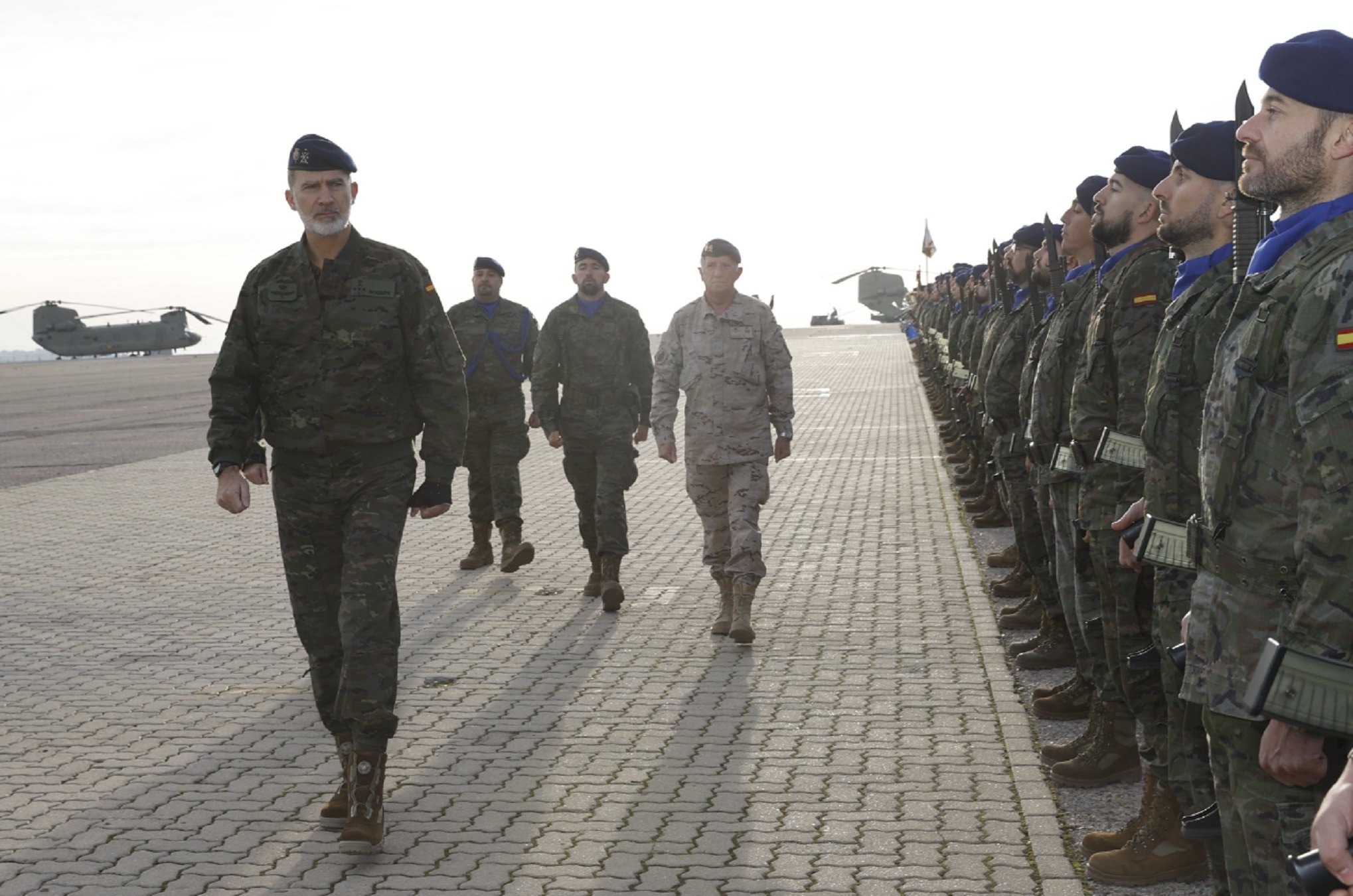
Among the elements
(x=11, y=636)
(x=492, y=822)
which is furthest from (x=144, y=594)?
(x=492, y=822)

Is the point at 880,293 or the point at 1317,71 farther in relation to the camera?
the point at 880,293

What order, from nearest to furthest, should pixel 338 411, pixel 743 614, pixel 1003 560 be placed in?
pixel 338 411
pixel 743 614
pixel 1003 560

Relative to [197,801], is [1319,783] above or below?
above

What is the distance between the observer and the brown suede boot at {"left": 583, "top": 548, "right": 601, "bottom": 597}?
971 centimetres

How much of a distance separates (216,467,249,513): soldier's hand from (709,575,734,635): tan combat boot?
3509mm

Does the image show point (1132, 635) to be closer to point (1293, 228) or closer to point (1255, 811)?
point (1255, 811)

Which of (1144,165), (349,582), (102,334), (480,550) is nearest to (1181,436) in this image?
(1144,165)

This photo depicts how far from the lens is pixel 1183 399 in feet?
13.0

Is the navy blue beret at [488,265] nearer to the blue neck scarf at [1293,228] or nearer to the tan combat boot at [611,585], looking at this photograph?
the tan combat boot at [611,585]

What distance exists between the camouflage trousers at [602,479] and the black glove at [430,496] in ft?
12.9

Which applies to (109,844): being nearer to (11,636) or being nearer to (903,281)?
(11,636)

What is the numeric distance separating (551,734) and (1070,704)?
7.08ft

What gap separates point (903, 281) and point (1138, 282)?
122 m

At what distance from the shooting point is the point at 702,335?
8547mm
